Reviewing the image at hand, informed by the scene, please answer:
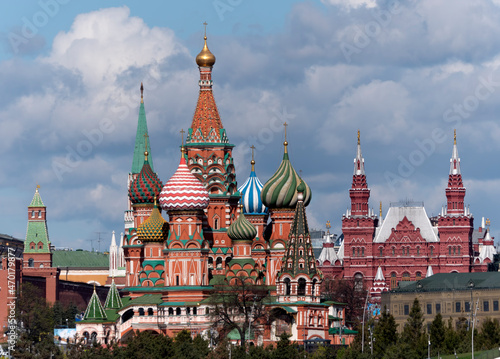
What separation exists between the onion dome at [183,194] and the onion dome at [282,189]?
715 cm

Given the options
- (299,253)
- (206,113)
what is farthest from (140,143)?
(299,253)

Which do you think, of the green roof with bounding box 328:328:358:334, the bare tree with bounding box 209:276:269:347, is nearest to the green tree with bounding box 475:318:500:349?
the green roof with bounding box 328:328:358:334

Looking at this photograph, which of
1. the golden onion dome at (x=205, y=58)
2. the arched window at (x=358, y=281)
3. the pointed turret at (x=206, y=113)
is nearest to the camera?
the pointed turret at (x=206, y=113)

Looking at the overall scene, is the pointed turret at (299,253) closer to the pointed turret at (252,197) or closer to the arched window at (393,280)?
the pointed turret at (252,197)

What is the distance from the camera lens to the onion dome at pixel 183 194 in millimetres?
105625

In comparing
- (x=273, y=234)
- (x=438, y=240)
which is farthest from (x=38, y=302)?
(x=438, y=240)

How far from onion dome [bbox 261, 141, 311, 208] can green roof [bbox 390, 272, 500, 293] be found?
14.4m

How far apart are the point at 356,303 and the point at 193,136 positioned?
103 feet

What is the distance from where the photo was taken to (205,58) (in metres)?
114

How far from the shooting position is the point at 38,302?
133m

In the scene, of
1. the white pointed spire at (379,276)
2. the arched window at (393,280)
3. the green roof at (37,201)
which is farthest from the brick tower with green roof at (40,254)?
the arched window at (393,280)

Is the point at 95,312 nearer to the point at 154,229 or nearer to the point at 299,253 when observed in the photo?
the point at 154,229

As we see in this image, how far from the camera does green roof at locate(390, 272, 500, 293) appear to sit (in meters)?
118

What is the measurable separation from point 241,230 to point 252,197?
9536 mm
